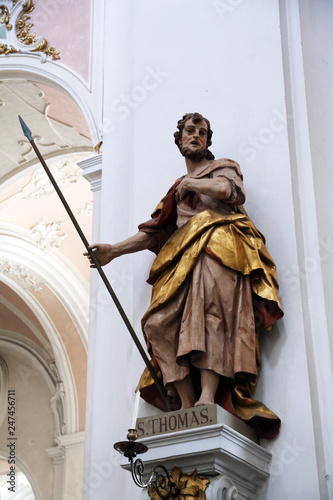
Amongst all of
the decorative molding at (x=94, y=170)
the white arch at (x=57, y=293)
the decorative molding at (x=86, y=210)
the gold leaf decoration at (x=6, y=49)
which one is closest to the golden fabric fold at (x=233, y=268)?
the decorative molding at (x=94, y=170)

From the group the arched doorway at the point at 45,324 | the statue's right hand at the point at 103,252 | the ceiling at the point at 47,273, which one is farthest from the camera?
the arched doorway at the point at 45,324

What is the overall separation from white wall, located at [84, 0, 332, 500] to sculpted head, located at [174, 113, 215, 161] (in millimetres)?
301

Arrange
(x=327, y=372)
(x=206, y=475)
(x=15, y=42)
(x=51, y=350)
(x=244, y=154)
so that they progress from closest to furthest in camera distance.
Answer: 1. (x=206, y=475)
2. (x=327, y=372)
3. (x=244, y=154)
4. (x=15, y=42)
5. (x=51, y=350)

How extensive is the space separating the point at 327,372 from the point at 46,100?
4.08 metres

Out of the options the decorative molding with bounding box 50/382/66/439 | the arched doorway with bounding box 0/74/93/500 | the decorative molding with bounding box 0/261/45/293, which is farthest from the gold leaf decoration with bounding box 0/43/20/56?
the decorative molding with bounding box 50/382/66/439

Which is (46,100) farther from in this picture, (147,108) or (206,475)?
(206,475)

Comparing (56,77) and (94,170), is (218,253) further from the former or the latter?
(56,77)

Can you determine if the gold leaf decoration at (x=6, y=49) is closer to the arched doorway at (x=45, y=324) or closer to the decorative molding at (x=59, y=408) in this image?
the arched doorway at (x=45, y=324)

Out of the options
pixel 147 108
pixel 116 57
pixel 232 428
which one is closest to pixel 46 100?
pixel 116 57

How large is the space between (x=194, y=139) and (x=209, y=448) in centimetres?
151

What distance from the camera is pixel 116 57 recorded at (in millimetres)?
5449

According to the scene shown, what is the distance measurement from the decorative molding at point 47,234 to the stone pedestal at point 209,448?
6057 mm

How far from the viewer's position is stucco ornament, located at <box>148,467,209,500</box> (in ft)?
10.5

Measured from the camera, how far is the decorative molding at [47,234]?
30.4ft
